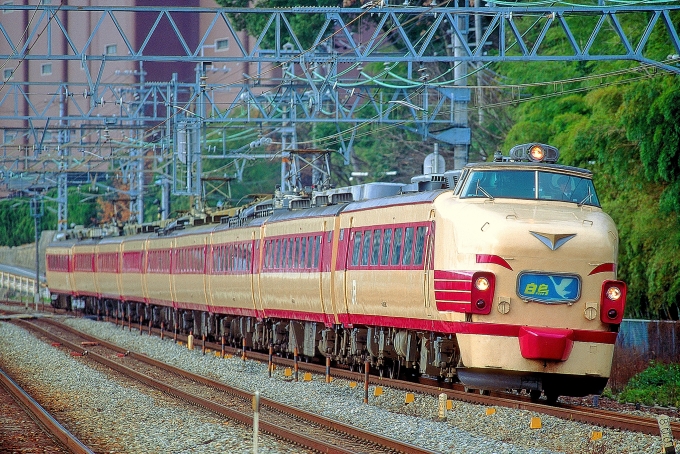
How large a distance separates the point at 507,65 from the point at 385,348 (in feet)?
76.1

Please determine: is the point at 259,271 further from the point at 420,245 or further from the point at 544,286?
the point at 544,286

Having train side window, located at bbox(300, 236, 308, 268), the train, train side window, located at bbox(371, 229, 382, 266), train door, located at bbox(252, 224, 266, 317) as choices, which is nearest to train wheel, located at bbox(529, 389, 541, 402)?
the train

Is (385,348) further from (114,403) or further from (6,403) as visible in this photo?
(6,403)

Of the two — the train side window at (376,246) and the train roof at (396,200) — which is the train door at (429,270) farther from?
the train side window at (376,246)

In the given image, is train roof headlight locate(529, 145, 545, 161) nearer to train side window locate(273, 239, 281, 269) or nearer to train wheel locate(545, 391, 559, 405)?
train wheel locate(545, 391, 559, 405)

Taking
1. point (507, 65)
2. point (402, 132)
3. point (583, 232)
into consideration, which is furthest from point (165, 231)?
point (583, 232)

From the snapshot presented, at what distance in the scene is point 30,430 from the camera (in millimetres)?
15797

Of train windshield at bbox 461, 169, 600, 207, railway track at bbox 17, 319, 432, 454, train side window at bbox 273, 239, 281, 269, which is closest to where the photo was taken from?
railway track at bbox 17, 319, 432, 454

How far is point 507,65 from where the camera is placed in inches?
1635

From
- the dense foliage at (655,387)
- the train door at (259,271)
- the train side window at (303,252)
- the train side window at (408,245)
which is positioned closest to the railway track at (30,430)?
the train side window at (408,245)

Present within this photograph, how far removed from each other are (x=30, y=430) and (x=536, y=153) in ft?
24.8

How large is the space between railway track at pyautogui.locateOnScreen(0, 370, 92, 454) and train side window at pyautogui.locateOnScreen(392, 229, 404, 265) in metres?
5.53

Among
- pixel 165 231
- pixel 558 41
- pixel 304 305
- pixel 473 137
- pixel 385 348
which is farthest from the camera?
pixel 473 137

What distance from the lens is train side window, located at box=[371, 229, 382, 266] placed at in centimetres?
1978
